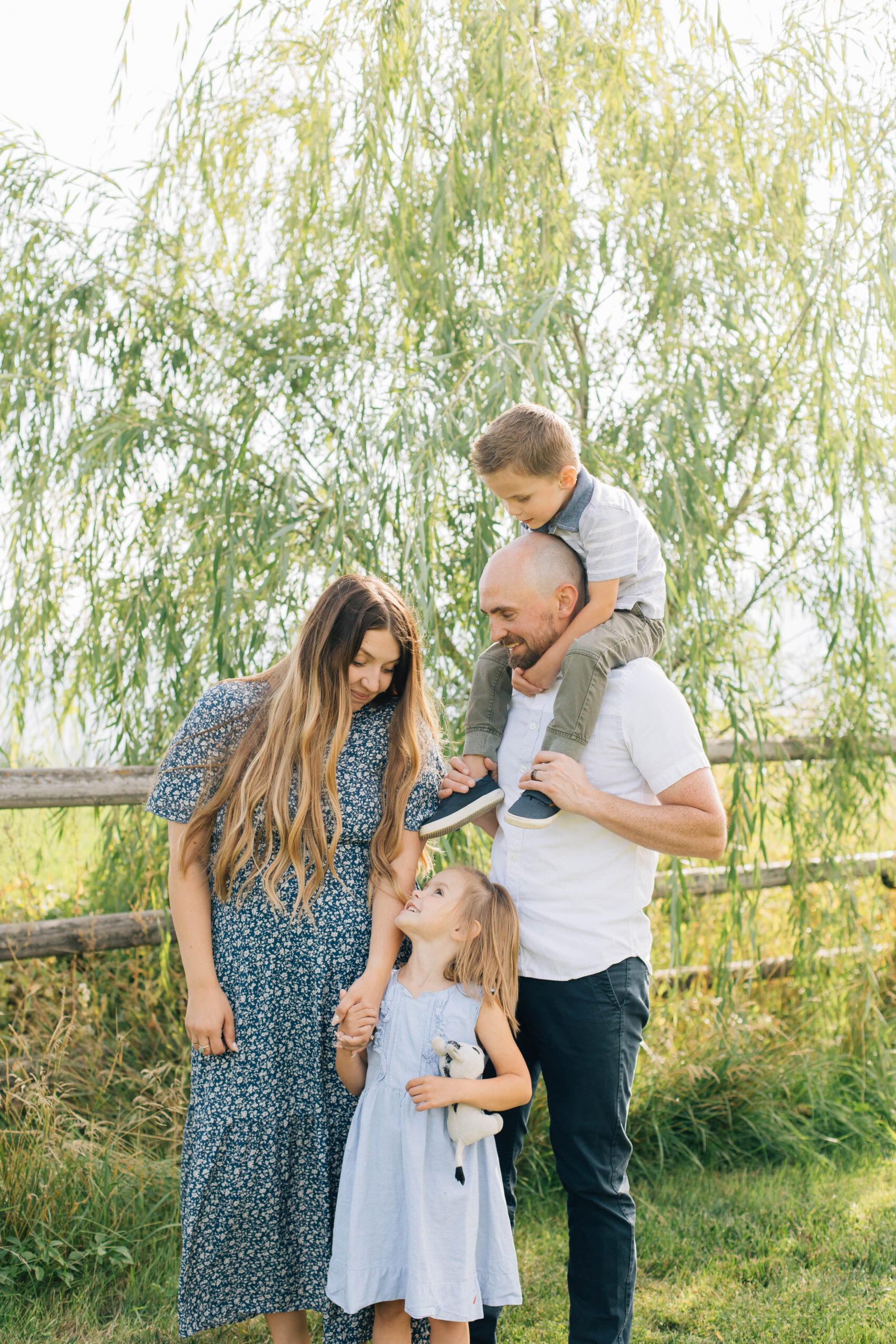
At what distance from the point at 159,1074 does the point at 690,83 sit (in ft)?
12.4

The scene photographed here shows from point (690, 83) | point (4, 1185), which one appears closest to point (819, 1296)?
point (4, 1185)

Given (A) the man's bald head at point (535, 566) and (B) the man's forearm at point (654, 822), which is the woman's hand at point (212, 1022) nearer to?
(B) the man's forearm at point (654, 822)

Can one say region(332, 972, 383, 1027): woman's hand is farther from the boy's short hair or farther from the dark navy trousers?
the boy's short hair

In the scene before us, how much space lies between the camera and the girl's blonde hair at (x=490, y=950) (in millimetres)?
1904

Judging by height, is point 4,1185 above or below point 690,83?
below

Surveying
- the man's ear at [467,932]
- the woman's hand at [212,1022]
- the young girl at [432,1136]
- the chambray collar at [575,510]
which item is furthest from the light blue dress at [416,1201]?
the chambray collar at [575,510]

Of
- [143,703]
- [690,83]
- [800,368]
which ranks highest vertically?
[690,83]

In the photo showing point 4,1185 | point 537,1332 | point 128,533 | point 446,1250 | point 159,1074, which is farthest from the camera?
point 128,533

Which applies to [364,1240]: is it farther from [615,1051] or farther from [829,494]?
[829,494]

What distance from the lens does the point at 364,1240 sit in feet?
6.00

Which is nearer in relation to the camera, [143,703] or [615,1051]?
[615,1051]

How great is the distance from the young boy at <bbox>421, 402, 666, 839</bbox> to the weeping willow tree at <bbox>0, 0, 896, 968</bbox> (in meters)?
0.86

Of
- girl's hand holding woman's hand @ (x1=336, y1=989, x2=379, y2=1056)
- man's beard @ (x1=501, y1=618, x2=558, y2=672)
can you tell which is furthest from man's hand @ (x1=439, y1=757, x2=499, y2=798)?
girl's hand holding woman's hand @ (x1=336, y1=989, x2=379, y2=1056)

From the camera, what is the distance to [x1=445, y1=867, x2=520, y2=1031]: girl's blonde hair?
1.90 metres
